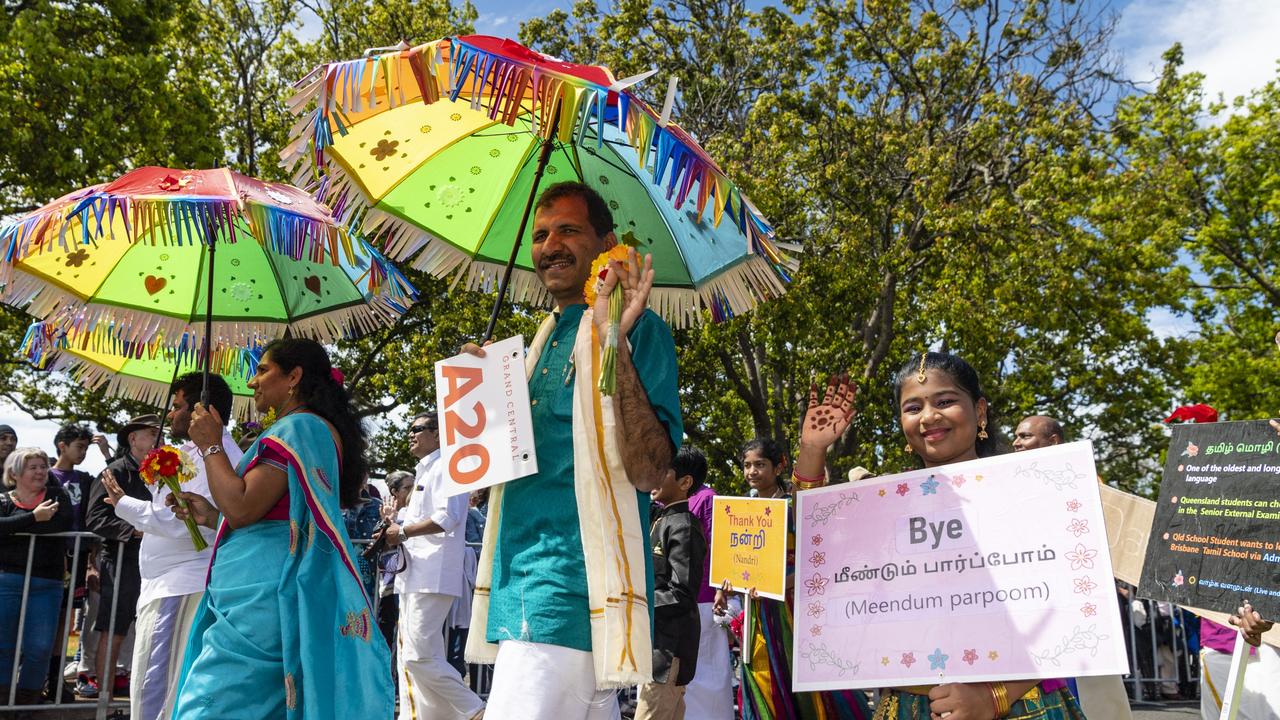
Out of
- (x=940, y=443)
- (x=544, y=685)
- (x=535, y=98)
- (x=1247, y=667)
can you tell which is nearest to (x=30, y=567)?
(x=535, y=98)

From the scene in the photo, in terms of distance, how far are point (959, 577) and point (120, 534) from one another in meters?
5.95

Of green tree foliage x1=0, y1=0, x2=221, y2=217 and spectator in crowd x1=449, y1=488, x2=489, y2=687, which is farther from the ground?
green tree foliage x1=0, y1=0, x2=221, y2=217

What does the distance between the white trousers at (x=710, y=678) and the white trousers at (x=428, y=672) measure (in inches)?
60.0

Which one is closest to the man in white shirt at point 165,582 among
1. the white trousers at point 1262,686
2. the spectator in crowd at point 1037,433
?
the spectator in crowd at point 1037,433

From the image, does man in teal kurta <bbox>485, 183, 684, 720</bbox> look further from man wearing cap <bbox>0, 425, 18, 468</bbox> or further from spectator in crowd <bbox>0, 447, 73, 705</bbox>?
man wearing cap <bbox>0, 425, 18, 468</bbox>

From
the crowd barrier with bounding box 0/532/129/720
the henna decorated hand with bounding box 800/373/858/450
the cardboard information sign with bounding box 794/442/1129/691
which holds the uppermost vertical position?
the henna decorated hand with bounding box 800/373/858/450

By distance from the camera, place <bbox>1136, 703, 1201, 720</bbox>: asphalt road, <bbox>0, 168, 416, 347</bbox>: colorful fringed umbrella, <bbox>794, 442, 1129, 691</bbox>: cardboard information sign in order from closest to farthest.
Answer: <bbox>794, 442, 1129, 691</bbox>: cardboard information sign < <bbox>0, 168, 416, 347</bbox>: colorful fringed umbrella < <bbox>1136, 703, 1201, 720</bbox>: asphalt road

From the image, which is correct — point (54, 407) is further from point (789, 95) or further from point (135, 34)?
point (789, 95)

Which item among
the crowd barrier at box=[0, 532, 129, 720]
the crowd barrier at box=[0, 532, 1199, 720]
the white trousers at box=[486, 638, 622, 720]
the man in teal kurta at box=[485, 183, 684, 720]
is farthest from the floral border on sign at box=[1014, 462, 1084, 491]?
the crowd barrier at box=[0, 532, 129, 720]

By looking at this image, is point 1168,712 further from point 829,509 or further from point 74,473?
point 74,473

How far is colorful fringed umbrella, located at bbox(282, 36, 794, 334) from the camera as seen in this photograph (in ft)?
11.0

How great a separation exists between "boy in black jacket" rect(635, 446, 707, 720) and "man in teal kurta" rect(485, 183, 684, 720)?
2.07 meters

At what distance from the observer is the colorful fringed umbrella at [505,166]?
3.36m

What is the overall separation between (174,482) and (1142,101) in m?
25.2
